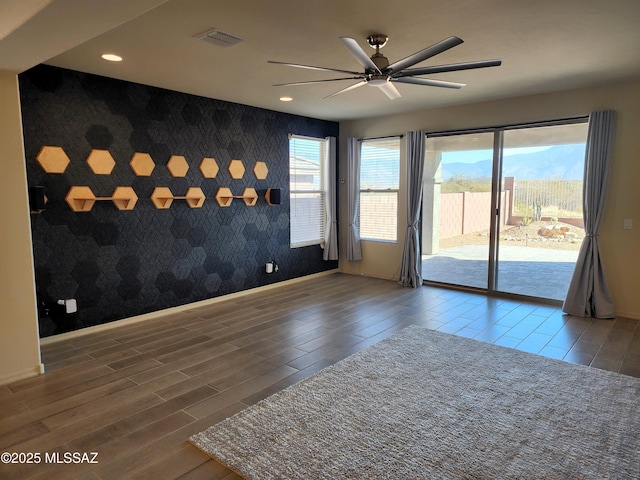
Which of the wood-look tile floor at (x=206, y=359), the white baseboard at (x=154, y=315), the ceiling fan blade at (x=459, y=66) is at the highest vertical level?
the ceiling fan blade at (x=459, y=66)

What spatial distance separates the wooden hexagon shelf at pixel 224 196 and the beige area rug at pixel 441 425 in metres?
2.93

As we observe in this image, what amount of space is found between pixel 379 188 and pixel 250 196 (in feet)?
7.56

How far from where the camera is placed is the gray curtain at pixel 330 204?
6.96m

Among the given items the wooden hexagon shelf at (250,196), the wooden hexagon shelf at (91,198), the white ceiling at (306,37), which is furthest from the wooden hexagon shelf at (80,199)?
the wooden hexagon shelf at (250,196)

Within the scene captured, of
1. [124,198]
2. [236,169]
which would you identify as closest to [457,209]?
[236,169]

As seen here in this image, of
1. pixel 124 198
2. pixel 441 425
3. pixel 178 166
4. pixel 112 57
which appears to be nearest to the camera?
pixel 441 425

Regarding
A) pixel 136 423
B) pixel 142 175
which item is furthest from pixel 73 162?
pixel 136 423

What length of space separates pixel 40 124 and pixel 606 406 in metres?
5.22

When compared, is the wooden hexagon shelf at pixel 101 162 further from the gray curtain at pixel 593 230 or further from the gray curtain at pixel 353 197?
the gray curtain at pixel 593 230

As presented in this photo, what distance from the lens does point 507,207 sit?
5.58 m

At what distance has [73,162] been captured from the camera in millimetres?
4066

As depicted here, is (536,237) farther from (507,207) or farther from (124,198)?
(124,198)

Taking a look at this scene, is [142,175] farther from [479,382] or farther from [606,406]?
[606,406]

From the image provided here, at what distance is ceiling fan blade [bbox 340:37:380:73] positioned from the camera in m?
2.45
